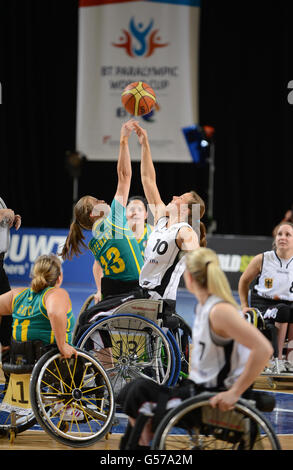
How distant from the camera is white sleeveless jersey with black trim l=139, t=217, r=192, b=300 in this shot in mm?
4859

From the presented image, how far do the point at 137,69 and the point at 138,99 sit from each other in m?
7.31

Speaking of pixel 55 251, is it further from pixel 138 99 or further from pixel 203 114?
pixel 138 99

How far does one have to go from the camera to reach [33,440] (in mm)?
4102

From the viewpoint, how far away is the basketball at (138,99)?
5617 millimetres

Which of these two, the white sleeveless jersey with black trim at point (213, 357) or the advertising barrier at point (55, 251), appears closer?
the white sleeveless jersey with black trim at point (213, 357)

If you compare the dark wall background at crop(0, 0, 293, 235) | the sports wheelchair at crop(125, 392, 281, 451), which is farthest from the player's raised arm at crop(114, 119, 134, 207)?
the dark wall background at crop(0, 0, 293, 235)

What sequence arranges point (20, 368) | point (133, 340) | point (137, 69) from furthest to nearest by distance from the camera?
point (137, 69) < point (133, 340) < point (20, 368)

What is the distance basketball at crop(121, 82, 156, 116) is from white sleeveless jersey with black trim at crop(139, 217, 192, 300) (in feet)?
3.87

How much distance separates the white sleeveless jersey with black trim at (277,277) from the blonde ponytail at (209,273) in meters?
2.76

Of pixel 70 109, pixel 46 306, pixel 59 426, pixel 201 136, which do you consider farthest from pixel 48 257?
pixel 70 109

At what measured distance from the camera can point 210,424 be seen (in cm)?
307

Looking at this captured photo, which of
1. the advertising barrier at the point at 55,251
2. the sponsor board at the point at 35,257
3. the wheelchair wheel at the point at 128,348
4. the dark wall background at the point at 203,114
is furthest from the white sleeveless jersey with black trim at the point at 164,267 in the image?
the dark wall background at the point at 203,114

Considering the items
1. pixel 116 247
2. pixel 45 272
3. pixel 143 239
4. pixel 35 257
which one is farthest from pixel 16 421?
pixel 35 257

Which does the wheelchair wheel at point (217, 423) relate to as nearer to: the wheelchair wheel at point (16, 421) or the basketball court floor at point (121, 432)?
the basketball court floor at point (121, 432)
